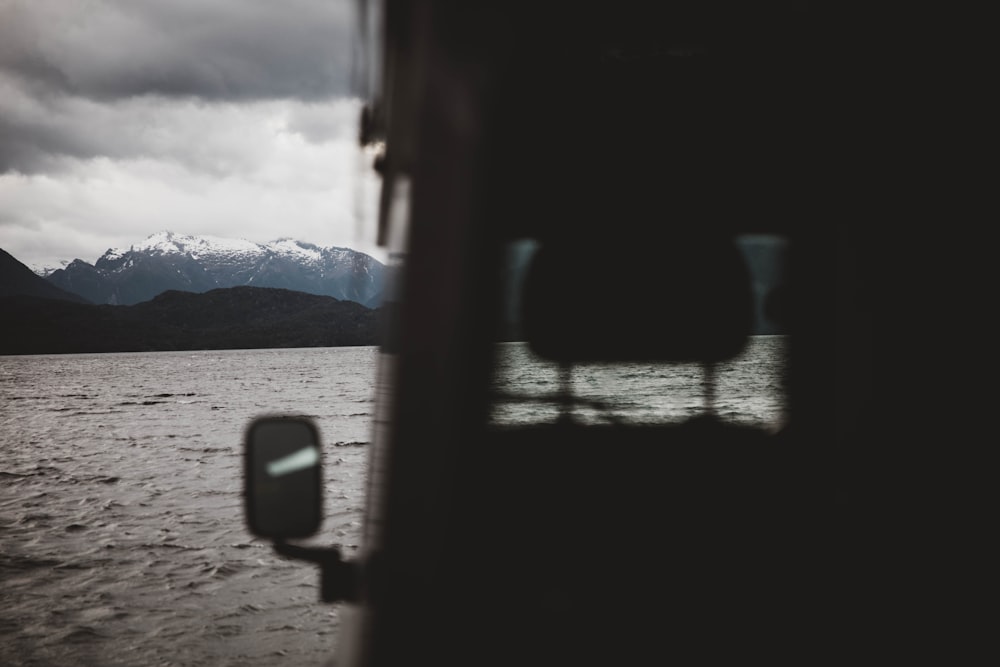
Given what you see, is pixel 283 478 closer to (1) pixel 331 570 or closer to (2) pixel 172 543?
(1) pixel 331 570

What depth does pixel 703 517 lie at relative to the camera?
159cm

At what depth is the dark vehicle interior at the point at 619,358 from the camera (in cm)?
101

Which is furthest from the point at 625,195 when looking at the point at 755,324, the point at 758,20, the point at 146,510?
the point at 146,510

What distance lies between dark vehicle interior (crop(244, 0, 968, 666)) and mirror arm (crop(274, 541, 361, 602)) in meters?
0.20

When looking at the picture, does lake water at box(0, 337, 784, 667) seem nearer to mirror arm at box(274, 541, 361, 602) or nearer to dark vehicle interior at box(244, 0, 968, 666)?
dark vehicle interior at box(244, 0, 968, 666)

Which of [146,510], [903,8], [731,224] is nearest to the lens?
[903,8]

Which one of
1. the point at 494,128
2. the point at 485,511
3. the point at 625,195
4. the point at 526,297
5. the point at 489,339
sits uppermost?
the point at 625,195

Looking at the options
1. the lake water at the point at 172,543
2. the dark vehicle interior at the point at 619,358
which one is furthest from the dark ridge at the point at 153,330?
the dark vehicle interior at the point at 619,358

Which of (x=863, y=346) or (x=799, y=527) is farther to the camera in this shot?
(x=799, y=527)

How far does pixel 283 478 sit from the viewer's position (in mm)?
1562

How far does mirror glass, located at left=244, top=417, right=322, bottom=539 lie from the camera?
1531mm

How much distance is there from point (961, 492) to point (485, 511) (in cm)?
104

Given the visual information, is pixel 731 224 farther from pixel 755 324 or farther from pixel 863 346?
pixel 863 346

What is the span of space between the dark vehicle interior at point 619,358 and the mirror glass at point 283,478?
346mm
